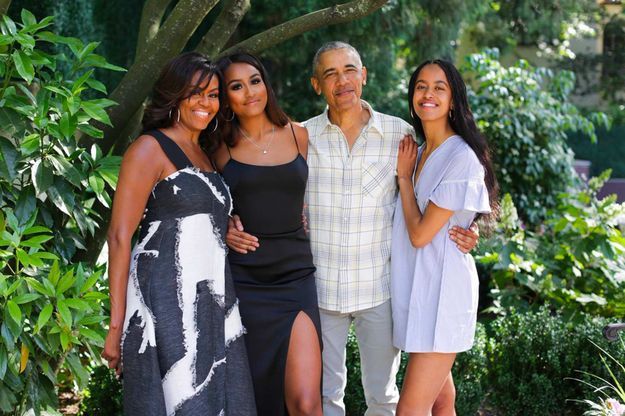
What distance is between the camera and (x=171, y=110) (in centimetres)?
333

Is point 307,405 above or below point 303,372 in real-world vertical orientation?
below

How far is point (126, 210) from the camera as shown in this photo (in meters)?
3.14

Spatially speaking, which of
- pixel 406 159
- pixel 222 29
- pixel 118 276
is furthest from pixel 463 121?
pixel 222 29

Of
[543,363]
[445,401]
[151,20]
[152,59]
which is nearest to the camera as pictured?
[445,401]

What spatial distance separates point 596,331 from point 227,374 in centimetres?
239

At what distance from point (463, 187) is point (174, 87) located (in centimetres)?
119

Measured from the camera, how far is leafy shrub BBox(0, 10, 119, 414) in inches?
133

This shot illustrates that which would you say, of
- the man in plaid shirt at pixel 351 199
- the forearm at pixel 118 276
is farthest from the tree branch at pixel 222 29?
the forearm at pixel 118 276

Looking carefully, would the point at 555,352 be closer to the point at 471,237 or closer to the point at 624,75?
the point at 471,237

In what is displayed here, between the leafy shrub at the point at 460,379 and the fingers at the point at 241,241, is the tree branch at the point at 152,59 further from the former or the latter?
the leafy shrub at the point at 460,379

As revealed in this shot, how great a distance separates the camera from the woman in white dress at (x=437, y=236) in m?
3.39

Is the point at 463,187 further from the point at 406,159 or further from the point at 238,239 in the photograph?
the point at 238,239

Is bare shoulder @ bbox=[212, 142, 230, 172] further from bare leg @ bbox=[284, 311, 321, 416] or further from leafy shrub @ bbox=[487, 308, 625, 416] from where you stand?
leafy shrub @ bbox=[487, 308, 625, 416]

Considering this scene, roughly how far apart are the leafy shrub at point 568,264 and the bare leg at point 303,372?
2658 mm
